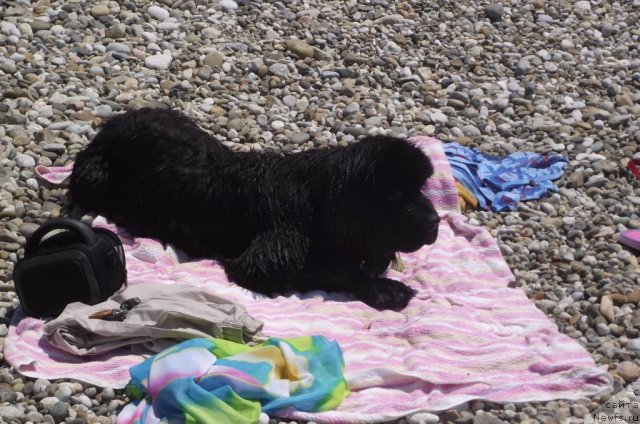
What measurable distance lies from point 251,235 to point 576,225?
84.3 inches

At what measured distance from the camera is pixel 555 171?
7.41 meters

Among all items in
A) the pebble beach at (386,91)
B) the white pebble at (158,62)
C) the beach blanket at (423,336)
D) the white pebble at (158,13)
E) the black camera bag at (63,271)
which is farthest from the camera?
the white pebble at (158,13)

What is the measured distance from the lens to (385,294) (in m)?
5.84

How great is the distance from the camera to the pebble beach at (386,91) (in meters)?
6.39

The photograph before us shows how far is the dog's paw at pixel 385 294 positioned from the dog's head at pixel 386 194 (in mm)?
226

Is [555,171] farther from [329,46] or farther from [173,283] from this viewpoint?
[173,283]

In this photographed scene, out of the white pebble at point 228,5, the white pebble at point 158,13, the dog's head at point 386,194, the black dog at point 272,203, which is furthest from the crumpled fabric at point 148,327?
the white pebble at point 228,5

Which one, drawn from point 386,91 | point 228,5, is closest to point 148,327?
point 386,91

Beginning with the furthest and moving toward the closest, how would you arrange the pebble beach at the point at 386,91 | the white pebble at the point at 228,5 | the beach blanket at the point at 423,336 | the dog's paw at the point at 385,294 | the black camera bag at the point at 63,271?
the white pebble at the point at 228,5 → the pebble beach at the point at 386,91 → the dog's paw at the point at 385,294 → the black camera bag at the point at 63,271 → the beach blanket at the point at 423,336

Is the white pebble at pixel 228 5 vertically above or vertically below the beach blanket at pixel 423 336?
above

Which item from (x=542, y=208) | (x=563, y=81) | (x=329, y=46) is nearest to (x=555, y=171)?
(x=542, y=208)

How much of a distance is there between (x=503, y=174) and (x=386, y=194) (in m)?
1.67

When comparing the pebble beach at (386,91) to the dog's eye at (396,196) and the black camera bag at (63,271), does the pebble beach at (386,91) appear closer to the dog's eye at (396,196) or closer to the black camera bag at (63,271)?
the black camera bag at (63,271)

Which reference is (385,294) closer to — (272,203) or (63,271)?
(272,203)
